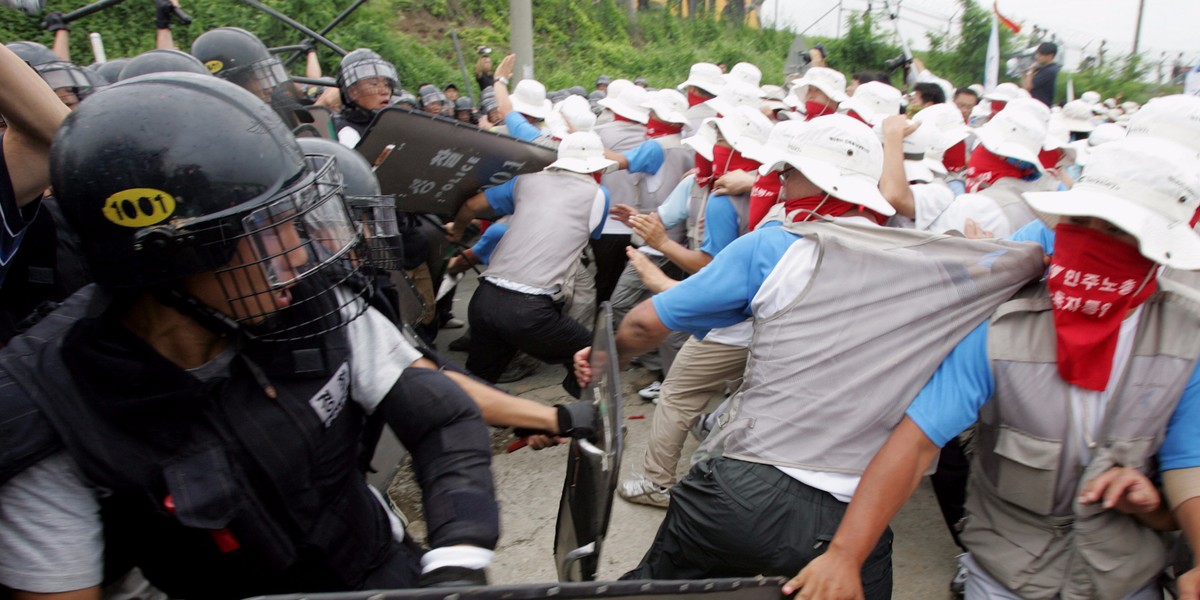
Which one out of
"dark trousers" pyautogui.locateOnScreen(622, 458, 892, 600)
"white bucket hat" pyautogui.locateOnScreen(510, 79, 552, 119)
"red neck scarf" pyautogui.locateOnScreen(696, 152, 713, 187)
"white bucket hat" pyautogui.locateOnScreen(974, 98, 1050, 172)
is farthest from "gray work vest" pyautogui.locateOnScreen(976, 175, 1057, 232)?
"white bucket hat" pyautogui.locateOnScreen(510, 79, 552, 119)

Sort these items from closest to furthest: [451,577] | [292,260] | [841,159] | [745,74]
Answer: [451,577]
[292,260]
[841,159]
[745,74]

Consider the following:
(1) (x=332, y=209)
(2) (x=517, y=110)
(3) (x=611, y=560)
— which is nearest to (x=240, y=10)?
(2) (x=517, y=110)

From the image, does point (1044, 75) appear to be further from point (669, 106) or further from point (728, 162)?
point (728, 162)

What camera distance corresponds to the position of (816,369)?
2074 millimetres

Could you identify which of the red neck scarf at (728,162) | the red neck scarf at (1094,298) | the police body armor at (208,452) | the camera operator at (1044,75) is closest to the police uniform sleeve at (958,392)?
the red neck scarf at (1094,298)

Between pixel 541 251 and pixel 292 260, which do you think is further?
pixel 541 251

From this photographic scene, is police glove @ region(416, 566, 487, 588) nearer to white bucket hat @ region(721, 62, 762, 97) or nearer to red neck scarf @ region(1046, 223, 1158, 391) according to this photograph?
red neck scarf @ region(1046, 223, 1158, 391)

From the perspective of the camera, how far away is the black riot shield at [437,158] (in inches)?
164

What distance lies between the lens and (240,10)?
14359 millimetres

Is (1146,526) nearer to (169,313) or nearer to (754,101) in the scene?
(169,313)

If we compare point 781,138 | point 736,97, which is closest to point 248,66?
point 736,97

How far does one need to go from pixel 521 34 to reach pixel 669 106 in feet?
23.5

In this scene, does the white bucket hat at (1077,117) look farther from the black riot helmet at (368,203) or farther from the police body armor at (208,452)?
the police body armor at (208,452)

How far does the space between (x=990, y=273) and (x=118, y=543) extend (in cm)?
197
